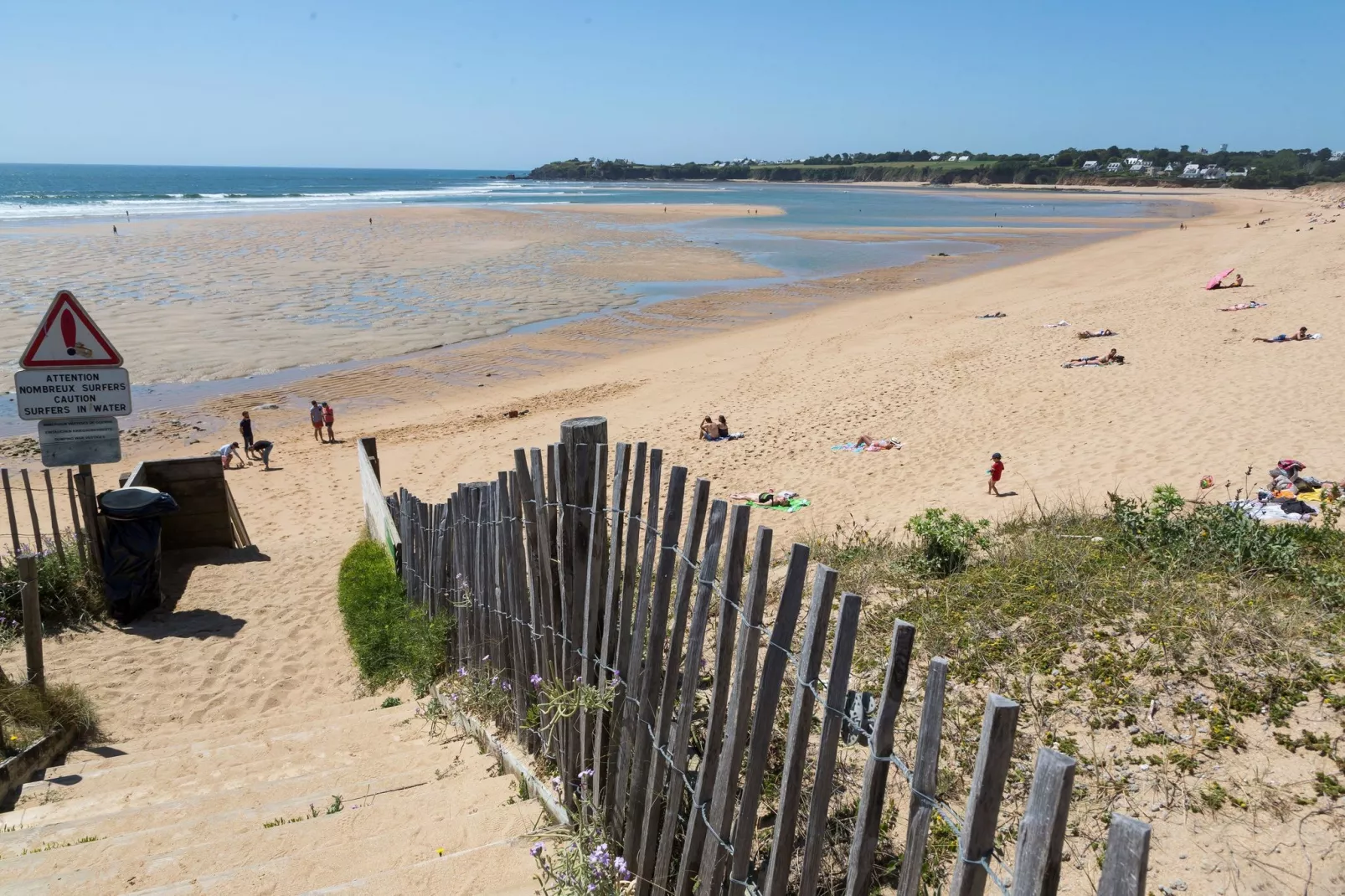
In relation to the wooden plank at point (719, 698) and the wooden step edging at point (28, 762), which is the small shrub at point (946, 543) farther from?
the wooden step edging at point (28, 762)

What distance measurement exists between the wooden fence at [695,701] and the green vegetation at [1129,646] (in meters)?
0.65

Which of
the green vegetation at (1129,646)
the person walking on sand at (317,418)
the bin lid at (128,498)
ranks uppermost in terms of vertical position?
the green vegetation at (1129,646)

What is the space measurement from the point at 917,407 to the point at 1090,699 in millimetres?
12042

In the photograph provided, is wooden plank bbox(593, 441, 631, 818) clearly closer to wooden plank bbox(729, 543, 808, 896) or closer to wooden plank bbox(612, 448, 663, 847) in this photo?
wooden plank bbox(612, 448, 663, 847)

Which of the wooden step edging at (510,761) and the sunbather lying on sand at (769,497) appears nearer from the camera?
the wooden step edging at (510,761)

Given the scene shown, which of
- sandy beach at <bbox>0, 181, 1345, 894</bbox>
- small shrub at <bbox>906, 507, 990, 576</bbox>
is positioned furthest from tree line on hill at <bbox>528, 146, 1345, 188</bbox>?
small shrub at <bbox>906, 507, 990, 576</bbox>

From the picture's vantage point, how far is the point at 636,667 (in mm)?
3129

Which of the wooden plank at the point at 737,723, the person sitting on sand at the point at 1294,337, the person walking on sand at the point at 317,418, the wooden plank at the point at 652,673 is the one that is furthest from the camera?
the person sitting on sand at the point at 1294,337

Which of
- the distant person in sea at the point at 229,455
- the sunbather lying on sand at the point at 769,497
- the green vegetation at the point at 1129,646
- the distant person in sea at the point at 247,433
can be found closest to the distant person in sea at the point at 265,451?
the distant person in sea at the point at 247,433

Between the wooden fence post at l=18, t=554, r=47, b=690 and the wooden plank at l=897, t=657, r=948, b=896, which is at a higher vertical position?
the wooden plank at l=897, t=657, r=948, b=896

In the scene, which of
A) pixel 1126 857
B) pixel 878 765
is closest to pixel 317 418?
pixel 878 765

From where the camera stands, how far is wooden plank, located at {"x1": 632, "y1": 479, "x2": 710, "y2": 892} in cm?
276

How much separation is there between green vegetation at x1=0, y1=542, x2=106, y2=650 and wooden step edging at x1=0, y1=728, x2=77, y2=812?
2.23 m

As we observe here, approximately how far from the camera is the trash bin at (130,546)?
7254 mm
